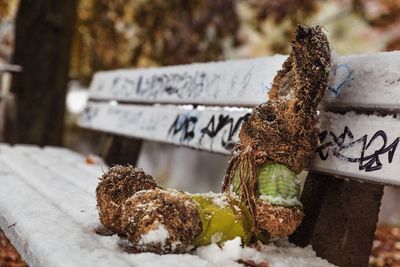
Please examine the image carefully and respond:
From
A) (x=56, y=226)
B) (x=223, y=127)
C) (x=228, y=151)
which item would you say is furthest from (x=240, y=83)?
(x=56, y=226)

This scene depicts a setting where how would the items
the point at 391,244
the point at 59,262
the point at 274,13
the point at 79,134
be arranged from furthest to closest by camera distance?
the point at 79,134 < the point at 274,13 < the point at 391,244 < the point at 59,262

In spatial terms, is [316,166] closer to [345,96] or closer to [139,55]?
[345,96]

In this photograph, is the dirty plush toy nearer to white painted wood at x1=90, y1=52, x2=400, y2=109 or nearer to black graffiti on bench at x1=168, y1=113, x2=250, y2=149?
white painted wood at x1=90, y1=52, x2=400, y2=109

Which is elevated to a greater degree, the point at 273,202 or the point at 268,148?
the point at 268,148

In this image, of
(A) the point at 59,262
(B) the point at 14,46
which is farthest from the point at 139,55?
(A) the point at 59,262

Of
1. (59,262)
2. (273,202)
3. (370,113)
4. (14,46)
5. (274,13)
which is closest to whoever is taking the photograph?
(59,262)

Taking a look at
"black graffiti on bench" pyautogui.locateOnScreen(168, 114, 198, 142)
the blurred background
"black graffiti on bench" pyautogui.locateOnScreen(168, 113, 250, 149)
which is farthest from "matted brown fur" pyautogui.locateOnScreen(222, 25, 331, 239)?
the blurred background

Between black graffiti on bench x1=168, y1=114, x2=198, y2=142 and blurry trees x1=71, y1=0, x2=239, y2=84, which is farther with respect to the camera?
blurry trees x1=71, y1=0, x2=239, y2=84
